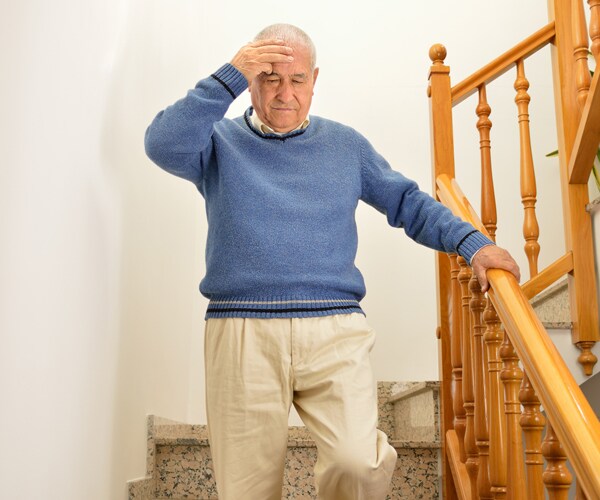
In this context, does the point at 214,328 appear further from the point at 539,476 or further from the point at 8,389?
the point at 539,476

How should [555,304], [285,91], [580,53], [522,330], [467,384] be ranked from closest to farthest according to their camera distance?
[522,330] < [285,91] < [467,384] < [580,53] < [555,304]

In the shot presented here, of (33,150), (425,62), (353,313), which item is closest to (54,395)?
(33,150)

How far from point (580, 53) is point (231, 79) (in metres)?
1.48

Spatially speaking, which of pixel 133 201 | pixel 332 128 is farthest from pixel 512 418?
pixel 133 201

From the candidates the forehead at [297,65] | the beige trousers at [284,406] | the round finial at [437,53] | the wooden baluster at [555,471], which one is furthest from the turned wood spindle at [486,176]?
the wooden baluster at [555,471]

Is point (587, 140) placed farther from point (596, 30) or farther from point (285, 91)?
point (285, 91)

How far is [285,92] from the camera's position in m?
1.93

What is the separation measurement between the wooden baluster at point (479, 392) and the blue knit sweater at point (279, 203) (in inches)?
6.7

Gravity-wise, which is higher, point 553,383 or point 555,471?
point 553,383

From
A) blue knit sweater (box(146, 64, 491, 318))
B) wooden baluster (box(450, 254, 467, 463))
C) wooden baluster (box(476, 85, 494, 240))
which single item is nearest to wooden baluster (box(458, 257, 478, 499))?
wooden baluster (box(450, 254, 467, 463))

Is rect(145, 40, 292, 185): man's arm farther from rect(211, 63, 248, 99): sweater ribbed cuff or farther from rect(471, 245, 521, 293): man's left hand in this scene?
rect(471, 245, 521, 293): man's left hand

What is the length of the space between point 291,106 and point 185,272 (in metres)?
1.54

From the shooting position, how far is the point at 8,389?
57.1 inches

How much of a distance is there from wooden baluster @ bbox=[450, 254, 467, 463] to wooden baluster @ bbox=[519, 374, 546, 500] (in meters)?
0.78
